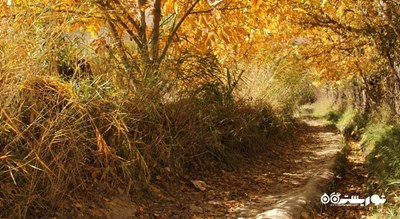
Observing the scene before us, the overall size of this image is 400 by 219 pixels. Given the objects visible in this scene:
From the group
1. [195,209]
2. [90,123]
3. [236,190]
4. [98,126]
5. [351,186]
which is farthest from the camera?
[351,186]

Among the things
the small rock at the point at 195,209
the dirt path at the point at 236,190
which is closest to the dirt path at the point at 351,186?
the dirt path at the point at 236,190

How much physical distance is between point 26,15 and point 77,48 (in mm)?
951

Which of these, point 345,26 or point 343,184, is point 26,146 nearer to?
point 343,184

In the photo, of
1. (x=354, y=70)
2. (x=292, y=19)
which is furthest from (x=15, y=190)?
(x=354, y=70)

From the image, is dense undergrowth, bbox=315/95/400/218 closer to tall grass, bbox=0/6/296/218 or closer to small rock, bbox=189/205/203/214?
small rock, bbox=189/205/203/214

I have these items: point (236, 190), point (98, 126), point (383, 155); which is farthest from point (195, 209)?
point (383, 155)

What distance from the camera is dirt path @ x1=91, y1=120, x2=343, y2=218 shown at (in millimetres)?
4273

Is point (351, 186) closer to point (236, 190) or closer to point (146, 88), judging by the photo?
point (236, 190)

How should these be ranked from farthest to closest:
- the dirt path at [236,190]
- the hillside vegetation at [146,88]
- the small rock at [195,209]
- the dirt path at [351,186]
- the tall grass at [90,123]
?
1. the dirt path at [351,186]
2. the small rock at [195,209]
3. the dirt path at [236,190]
4. the hillside vegetation at [146,88]
5. the tall grass at [90,123]

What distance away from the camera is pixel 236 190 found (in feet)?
17.2

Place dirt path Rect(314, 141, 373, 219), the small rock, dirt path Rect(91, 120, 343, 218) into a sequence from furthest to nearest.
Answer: dirt path Rect(314, 141, 373, 219) < the small rock < dirt path Rect(91, 120, 343, 218)

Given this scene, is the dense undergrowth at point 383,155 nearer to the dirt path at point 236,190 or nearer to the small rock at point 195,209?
the dirt path at point 236,190

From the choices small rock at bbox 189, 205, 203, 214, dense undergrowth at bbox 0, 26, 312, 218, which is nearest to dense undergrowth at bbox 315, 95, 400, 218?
small rock at bbox 189, 205, 203, 214

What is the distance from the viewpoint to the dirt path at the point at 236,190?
4.27 meters
